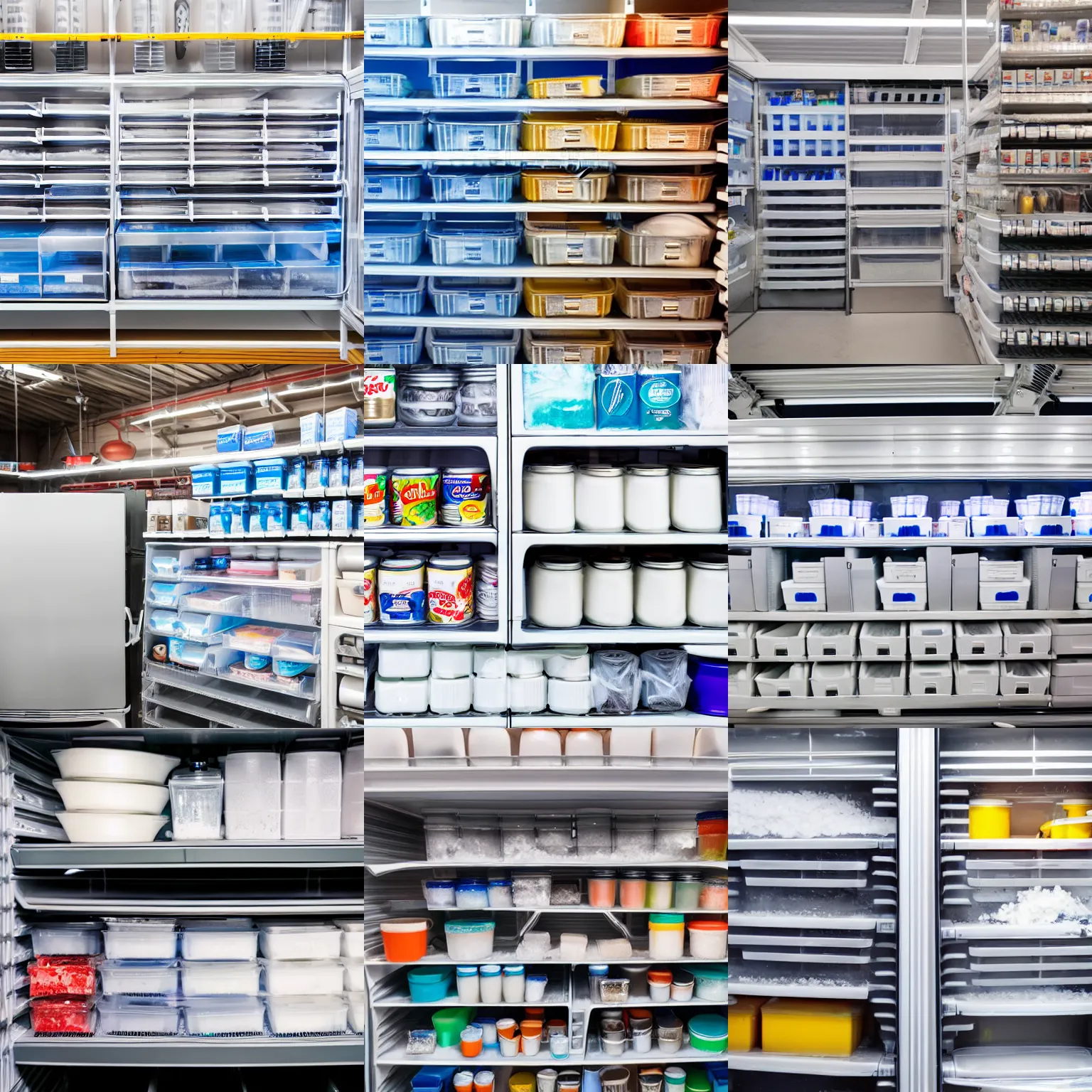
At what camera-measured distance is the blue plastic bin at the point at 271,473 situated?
1.97 meters

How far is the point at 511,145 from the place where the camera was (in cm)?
180

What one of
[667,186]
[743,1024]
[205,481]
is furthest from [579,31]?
[743,1024]

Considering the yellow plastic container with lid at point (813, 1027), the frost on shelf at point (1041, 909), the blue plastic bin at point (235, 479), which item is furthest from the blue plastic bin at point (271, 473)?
the frost on shelf at point (1041, 909)

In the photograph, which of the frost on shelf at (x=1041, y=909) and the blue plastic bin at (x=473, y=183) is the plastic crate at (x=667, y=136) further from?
the frost on shelf at (x=1041, y=909)

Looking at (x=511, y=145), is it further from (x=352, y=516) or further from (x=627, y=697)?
(x=627, y=697)

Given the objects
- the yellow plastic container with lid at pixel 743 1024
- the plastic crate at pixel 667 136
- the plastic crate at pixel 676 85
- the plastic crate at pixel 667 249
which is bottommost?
the yellow plastic container with lid at pixel 743 1024

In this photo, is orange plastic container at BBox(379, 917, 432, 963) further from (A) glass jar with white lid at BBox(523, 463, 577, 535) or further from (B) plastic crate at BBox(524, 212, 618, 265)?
(B) plastic crate at BBox(524, 212, 618, 265)

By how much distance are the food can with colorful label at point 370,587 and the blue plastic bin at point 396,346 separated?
420 millimetres

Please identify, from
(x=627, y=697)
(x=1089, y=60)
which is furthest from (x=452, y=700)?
(x=1089, y=60)

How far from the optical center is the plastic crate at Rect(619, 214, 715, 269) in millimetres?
1787

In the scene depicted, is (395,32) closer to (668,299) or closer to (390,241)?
(390,241)

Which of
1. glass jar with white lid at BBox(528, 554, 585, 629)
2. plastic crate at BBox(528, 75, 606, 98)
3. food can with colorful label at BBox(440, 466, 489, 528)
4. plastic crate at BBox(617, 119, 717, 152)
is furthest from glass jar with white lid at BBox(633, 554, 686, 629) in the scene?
plastic crate at BBox(528, 75, 606, 98)

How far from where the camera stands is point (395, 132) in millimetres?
1821

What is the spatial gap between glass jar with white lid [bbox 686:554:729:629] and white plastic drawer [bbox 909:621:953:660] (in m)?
0.37
